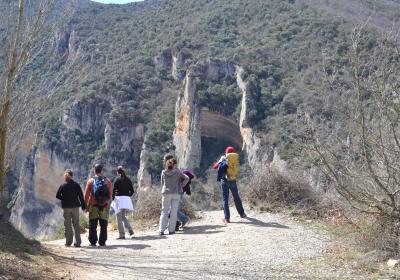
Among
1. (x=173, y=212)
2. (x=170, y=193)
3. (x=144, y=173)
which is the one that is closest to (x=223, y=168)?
(x=170, y=193)

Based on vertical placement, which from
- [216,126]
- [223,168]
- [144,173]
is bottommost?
[144,173]

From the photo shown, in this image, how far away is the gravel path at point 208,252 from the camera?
768cm

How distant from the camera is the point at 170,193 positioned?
11430 mm

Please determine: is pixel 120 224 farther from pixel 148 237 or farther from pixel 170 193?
pixel 170 193

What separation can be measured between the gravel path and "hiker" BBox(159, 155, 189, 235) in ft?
0.94

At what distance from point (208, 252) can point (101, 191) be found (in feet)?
7.75

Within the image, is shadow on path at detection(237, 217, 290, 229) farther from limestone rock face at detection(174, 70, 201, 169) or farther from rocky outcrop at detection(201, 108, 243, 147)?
rocky outcrop at detection(201, 108, 243, 147)

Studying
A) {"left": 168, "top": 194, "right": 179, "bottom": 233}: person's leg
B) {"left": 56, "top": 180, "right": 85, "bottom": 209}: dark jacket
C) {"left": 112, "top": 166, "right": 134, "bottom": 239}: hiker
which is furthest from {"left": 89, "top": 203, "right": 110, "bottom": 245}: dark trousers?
{"left": 168, "top": 194, "right": 179, "bottom": 233}: person's leg

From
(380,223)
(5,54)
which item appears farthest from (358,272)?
(5,54)

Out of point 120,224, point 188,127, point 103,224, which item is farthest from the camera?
point 188,127

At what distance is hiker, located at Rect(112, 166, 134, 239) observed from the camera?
11445 millimetres

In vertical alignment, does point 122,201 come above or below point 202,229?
above

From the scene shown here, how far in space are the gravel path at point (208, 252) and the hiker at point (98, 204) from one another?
14.0 inches

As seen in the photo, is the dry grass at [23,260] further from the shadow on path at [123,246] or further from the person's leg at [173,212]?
the person's leg at [173,212]
